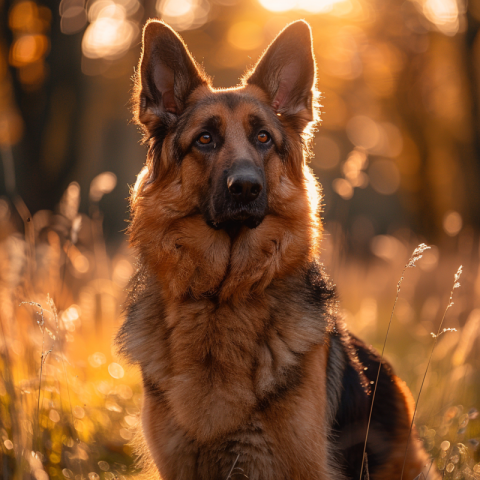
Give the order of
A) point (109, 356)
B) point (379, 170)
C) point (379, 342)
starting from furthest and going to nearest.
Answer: point (379, 170), point (379, 342), point (109, 356)

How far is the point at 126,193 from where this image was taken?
47.9ft

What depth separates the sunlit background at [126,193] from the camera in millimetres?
3352

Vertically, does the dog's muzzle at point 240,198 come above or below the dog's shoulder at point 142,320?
above

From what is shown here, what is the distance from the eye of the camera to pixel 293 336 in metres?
2.78

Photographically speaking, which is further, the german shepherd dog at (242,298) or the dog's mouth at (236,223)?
the dog's mouth at (236,223)

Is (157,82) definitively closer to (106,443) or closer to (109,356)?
(106,443)

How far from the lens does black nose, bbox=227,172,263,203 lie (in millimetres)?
2789

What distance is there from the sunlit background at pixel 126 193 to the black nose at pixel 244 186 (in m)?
1.24

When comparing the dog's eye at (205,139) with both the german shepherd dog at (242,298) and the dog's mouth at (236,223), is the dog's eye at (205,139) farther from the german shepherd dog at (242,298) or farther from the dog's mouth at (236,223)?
the dog's mouth at (236,223)

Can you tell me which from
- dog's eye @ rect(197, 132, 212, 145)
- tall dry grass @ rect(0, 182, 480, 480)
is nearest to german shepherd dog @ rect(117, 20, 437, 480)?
dog's eye @ rect(197, 132, 212, 145)

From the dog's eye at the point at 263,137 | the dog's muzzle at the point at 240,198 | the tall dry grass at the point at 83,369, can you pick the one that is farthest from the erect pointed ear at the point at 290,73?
the tall dry grass at the point at 83,369

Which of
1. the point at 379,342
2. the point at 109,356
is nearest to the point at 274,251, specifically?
the point at 109,356

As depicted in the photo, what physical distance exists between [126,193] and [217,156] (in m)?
12.0

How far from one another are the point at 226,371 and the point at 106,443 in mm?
1821
